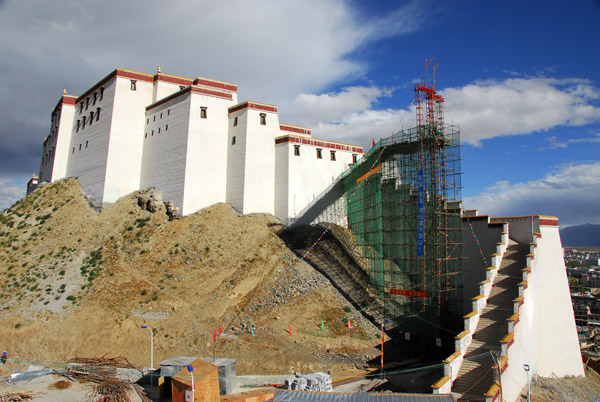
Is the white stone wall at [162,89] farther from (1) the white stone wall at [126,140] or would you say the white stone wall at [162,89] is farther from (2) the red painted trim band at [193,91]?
(2) the red painted trim band at [193,91]

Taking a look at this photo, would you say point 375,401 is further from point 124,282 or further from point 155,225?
point 155,225

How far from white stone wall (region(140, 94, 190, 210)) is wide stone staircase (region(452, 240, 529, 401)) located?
2550cm

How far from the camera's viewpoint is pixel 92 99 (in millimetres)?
45188

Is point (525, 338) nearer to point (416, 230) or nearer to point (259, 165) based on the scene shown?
point (416, 230)

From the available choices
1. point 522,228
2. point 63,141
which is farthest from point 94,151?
point 522,228

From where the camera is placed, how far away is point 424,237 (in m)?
26.8

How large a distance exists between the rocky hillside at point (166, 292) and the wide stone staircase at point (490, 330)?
6776 millimetres

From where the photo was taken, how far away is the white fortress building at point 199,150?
37.5 metres

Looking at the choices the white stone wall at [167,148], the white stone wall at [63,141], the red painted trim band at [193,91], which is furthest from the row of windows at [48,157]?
the red painted trim band at [193,91]

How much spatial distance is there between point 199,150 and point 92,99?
654 inches

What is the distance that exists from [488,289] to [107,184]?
33.9m

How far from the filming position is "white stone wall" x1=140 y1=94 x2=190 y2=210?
37.4m

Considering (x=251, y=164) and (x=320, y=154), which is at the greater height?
(x=320, y=154)

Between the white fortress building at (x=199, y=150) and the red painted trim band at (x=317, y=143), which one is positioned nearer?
the white fortress building at (x=199, y=150)
